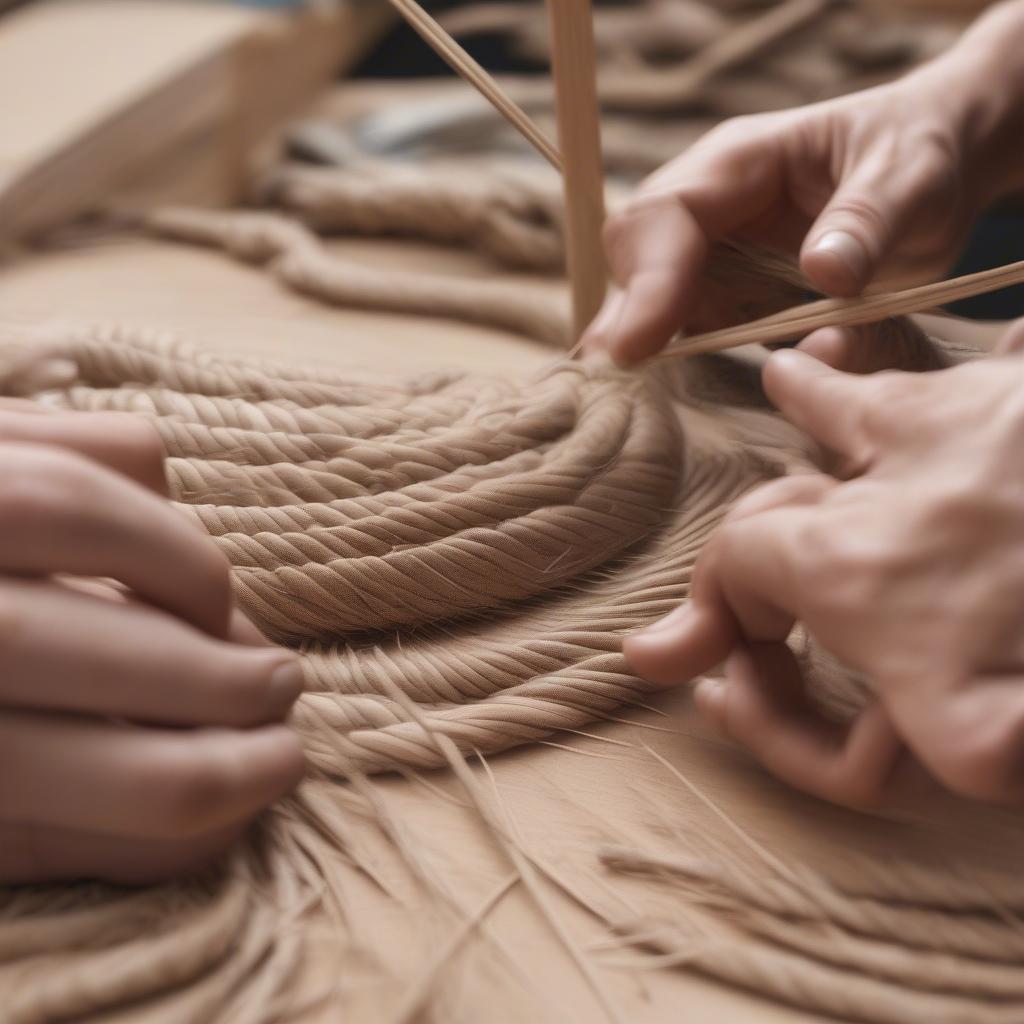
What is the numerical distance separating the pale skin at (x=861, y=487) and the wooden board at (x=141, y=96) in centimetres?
70

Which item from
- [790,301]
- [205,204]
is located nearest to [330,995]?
[790,301]

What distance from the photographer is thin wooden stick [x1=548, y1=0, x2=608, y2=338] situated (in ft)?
1.92

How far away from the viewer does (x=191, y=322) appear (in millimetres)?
889

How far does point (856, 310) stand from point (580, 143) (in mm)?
182

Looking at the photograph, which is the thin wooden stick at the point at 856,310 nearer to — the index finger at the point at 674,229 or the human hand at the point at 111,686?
the index finger at the point at 674,229

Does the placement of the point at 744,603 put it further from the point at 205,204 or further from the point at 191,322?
the point at 205,204

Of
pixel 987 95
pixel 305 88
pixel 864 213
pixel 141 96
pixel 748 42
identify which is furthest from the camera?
pixel 305 88

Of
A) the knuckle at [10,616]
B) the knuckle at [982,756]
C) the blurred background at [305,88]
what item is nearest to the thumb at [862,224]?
the knuckle at [982,756]

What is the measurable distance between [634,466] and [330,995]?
29cm

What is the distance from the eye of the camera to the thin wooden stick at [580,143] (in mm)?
584

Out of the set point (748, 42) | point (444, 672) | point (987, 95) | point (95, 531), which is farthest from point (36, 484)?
point (748, 42)

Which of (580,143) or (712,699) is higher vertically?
(580,143)

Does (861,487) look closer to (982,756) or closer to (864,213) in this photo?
(982,756)

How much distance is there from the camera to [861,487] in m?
0.39
